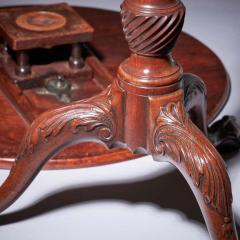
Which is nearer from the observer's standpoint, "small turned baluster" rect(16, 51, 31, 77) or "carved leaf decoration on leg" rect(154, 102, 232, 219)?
"carved leaf decoration on leg" rect(154, 102, 232, 219)

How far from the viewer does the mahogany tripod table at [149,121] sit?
0.98 metres

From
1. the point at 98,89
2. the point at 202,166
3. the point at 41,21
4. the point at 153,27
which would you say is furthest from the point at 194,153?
the point at 41,21

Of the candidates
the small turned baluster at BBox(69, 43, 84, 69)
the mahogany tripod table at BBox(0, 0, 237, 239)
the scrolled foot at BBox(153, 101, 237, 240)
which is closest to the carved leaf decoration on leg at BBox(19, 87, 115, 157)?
the mahogany tripod table at BBox(0, 0, 237, 239)

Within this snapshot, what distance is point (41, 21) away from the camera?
1.72 metres

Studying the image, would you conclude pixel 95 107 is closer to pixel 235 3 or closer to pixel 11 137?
pixel 11 137

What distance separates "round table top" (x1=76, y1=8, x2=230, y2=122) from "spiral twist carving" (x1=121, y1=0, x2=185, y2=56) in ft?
1.90

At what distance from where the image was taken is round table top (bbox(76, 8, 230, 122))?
1.69 metres

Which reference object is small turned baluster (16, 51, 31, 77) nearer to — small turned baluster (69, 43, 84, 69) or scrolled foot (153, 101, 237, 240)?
small turned baluster (69, 43, 84, 69)

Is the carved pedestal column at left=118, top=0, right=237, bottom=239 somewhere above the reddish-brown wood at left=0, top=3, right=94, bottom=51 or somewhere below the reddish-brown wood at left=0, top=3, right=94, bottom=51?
above

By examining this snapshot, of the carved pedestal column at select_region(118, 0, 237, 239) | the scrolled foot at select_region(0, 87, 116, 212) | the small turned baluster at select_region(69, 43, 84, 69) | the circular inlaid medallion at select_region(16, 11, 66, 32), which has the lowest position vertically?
the small turned baluster at select_region(69, 43, 84, 69)

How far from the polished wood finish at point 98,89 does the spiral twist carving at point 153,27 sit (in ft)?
0.57

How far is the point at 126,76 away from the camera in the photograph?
3.38 feet

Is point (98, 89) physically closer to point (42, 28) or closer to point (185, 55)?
point (42, 28)

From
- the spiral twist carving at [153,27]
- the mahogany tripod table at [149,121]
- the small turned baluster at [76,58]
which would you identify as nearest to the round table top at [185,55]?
the small turned baluster at [76,58]
